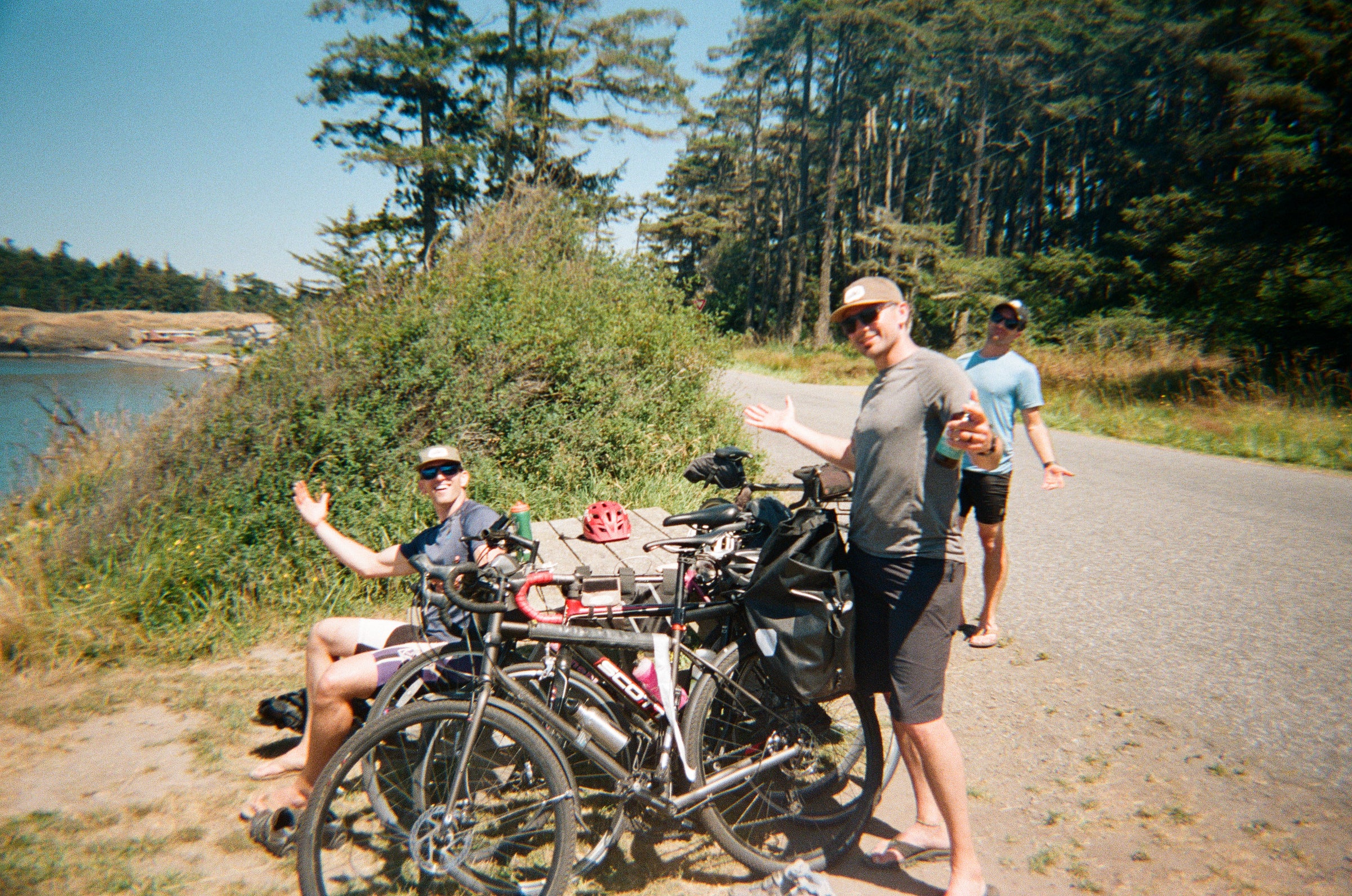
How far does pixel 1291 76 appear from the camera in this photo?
1855cm

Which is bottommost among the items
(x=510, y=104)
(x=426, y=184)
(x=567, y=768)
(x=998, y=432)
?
(x=567, y=768)

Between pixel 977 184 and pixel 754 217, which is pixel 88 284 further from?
pixel 977 184

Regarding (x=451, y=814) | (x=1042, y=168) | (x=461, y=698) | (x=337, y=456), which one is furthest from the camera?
(x=1042, y=168)

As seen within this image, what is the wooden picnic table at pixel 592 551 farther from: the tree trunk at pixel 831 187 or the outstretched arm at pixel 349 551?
the tree trunk at pixel 831 187

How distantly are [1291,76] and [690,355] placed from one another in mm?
20210

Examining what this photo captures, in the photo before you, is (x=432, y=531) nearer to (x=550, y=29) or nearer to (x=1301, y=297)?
(x=1301, y=297)

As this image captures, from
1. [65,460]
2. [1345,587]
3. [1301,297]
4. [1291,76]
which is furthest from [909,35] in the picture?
[65,460]

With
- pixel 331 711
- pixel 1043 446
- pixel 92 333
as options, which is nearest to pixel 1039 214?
pixel 1043 446

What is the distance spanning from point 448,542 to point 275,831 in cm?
134

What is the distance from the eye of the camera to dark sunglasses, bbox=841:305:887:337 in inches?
107

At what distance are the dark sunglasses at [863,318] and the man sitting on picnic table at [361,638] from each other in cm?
170

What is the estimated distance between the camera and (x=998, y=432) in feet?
15.0

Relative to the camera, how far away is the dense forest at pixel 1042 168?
16.5 m

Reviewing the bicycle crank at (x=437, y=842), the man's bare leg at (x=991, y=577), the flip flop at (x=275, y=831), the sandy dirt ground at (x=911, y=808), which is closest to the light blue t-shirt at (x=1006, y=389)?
the man's bare leg at (x=991, y=577)
